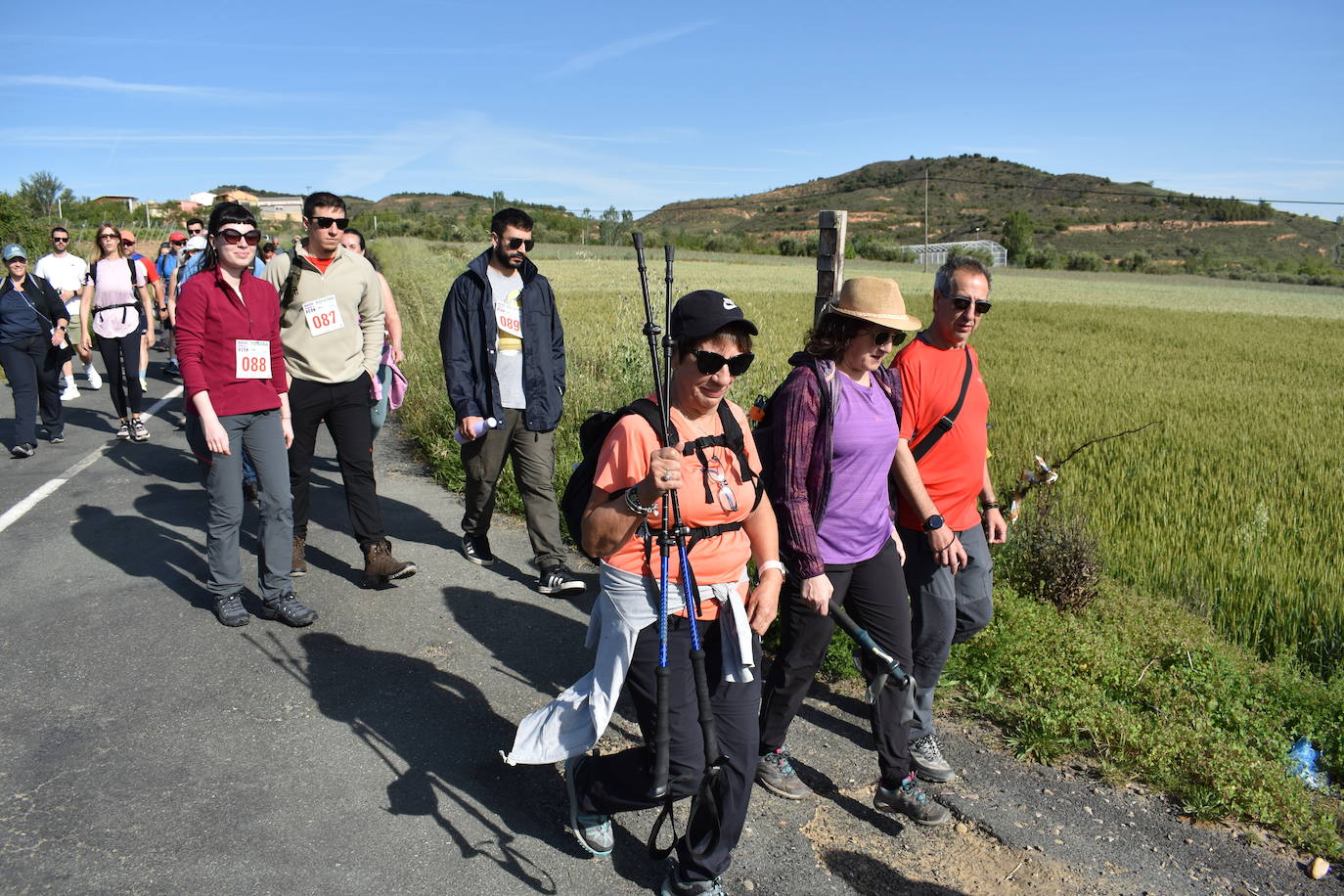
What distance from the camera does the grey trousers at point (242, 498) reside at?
201 inches

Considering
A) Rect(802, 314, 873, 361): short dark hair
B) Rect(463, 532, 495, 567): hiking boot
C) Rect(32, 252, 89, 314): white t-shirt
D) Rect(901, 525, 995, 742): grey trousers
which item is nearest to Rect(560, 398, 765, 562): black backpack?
Rect(802, 314, 873, 361): short dark hair

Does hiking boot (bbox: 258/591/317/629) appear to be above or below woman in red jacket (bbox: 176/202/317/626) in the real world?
below

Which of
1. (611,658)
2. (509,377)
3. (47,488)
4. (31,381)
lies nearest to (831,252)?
(509,377)

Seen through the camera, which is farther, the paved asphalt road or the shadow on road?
the shadow on road

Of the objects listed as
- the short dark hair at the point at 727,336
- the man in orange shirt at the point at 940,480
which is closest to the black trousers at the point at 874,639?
the man in orange shirt at the point at 940,480

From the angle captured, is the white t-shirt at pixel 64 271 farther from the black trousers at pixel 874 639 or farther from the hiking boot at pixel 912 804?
the hiking boot at pixel 912 804

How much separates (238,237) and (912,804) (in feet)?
13.3

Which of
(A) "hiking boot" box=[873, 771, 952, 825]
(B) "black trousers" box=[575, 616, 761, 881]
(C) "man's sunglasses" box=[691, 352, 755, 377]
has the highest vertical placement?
(C) "man's sunglasses" box=[691, 352, 755, 377]

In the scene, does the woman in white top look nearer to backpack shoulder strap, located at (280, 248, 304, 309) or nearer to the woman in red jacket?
backpack shoulder strap, located at (280, 248, 304, 309)

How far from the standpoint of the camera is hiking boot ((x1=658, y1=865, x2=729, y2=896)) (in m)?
2.95

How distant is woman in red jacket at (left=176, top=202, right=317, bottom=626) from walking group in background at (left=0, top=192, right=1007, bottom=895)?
0.04ft

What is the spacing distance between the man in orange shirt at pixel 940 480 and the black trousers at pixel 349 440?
3.31m

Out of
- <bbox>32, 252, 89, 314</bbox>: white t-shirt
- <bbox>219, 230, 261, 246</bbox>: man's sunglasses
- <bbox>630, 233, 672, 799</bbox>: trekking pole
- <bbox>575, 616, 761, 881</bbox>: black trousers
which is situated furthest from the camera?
<bbox>32, 252, 89, 314</bbox>: white t-shirt

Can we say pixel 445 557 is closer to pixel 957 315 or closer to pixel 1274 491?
pixel 957 315
